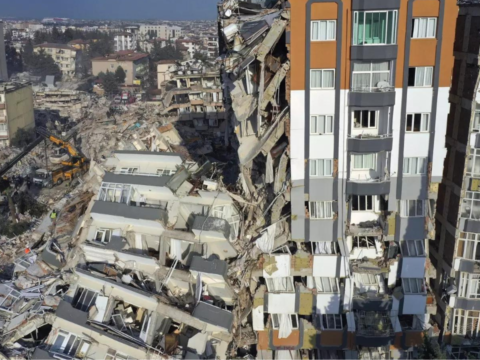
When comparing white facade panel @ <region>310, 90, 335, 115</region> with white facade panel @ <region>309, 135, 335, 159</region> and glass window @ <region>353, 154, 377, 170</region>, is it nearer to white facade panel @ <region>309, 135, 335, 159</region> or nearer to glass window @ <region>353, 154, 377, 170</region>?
white facade panel @ <region>309, 135, 335, 159</region>

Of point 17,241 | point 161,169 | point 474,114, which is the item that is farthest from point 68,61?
point 474,114

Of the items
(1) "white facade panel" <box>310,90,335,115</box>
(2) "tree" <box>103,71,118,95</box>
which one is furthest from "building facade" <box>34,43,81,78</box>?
(1) "white facade panel" <box>310,90,335,115</box>

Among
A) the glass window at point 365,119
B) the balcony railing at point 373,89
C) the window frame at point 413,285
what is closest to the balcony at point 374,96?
the balcony railing at point 373,89

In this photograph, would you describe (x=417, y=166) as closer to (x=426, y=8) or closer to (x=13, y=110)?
(x=426, y=8)

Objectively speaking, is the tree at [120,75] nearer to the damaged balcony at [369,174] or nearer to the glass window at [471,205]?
the damaged balcony at [369,174]

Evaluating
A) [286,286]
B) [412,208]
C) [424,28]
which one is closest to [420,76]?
[424,28]

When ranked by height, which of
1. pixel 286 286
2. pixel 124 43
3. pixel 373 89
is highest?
pixel 373 89

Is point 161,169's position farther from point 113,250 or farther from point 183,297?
point 183,297
